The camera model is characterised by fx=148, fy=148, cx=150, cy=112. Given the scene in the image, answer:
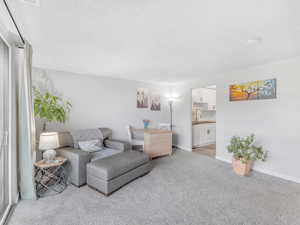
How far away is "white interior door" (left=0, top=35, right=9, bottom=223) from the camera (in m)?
1.82

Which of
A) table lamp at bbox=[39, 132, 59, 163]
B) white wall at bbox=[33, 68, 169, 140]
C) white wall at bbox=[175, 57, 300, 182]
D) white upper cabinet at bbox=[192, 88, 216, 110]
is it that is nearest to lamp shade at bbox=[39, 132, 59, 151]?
table lamp at bbox=[39, 132, 59, 163]

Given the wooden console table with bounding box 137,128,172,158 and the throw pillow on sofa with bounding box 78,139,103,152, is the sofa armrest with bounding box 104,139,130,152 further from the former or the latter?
the wooden console table with bounding box 137,128,172,158

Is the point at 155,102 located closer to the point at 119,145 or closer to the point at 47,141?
the point at 119,145

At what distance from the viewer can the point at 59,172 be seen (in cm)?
278

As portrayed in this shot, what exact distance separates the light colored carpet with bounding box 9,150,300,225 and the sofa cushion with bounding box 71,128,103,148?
916 mm

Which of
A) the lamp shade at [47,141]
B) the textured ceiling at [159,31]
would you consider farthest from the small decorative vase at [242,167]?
the lamp shade at [47,141]

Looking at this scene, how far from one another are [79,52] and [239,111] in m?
Result: 3.55

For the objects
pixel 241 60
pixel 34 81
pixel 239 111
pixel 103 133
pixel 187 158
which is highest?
pixel 241 60

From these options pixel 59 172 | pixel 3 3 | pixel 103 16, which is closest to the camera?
pixel 3 3

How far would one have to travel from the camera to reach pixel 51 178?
2.70 metres

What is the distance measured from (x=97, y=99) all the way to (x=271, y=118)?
13.1 ft

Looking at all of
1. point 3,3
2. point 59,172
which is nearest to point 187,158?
point 59,172

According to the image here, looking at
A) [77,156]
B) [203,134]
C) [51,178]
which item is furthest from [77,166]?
[203,134]

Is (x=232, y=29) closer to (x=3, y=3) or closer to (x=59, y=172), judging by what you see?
(x=3, y=3)
